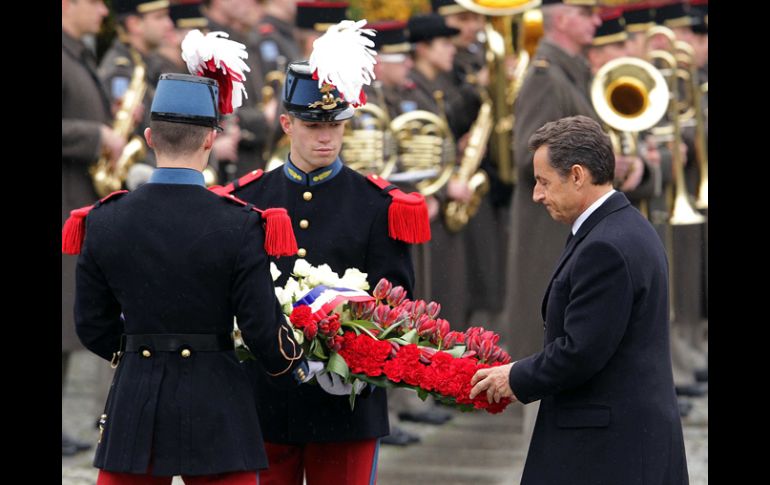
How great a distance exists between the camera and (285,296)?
4.77 meters

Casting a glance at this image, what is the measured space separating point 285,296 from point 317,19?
18.4 feet

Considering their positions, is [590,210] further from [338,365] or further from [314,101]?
[314,101]

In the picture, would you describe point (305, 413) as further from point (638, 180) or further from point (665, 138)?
point (665, 138)

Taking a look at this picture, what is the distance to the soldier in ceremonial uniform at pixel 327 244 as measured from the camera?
16.3 ft

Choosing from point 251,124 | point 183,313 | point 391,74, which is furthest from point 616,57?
point 183,313

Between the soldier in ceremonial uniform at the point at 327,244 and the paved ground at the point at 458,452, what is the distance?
2685mm

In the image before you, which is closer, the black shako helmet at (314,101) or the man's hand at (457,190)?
the black shako helmet at (314,101)

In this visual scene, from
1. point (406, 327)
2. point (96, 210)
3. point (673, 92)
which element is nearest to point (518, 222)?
point (673, 92)

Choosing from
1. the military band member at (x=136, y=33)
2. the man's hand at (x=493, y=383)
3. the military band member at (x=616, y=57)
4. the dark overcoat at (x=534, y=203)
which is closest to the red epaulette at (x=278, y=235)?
the man's hand at (x=493, y=383)

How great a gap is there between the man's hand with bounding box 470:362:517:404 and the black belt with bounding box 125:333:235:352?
2.72 ft

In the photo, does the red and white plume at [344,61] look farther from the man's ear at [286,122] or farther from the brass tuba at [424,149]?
the brass tuba at [424,149]

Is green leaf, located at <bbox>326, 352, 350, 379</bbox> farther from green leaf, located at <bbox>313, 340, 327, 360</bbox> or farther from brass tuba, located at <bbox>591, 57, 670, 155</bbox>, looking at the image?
brass tuba, located at <bbox>591, 57, 670, 155</bbox>

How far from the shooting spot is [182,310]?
429 cm

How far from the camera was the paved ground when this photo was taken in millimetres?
7773
